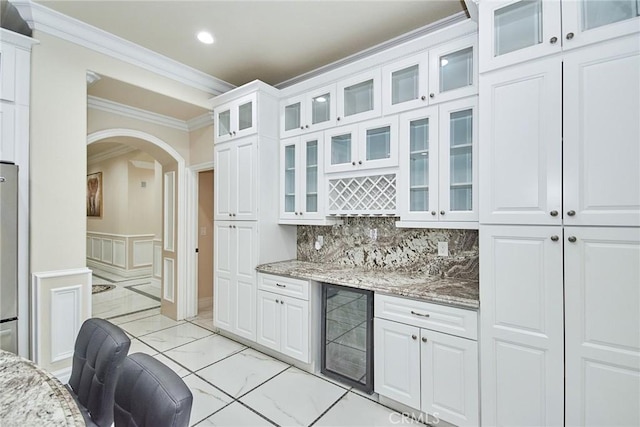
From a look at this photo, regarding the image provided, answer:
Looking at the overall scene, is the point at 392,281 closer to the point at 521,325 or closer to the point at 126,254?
the point at 521,325

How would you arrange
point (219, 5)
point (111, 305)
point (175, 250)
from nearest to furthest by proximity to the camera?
point (219, 5) < point (175, 250) < point (111, 305)

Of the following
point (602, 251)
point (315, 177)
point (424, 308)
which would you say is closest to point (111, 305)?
point (315, 177)

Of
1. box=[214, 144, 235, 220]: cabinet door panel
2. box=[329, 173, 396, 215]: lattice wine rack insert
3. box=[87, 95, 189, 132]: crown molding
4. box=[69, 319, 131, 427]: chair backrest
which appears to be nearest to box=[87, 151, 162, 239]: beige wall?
box=[87, 95, 189, 132]: crown molding

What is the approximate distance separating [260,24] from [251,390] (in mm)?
3112

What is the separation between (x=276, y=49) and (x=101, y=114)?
225 cm

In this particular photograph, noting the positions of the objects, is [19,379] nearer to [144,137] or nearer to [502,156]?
[502,156]

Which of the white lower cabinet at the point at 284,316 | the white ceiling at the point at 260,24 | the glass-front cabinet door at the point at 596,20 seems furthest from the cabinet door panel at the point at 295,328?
the glass-front cabinet door at the point at 596,20

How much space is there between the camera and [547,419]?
5.46 feet

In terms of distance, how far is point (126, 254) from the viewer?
7078 millimetres

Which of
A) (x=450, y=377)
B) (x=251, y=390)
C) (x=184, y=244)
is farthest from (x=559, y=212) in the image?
(x=184, y=244)

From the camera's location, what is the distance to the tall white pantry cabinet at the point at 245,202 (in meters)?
3.26

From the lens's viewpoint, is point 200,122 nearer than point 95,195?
Yes

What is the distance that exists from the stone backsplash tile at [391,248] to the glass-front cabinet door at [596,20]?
141cm

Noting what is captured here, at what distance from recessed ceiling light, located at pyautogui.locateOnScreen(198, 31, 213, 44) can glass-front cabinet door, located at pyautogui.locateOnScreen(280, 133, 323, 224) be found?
3.82ft
